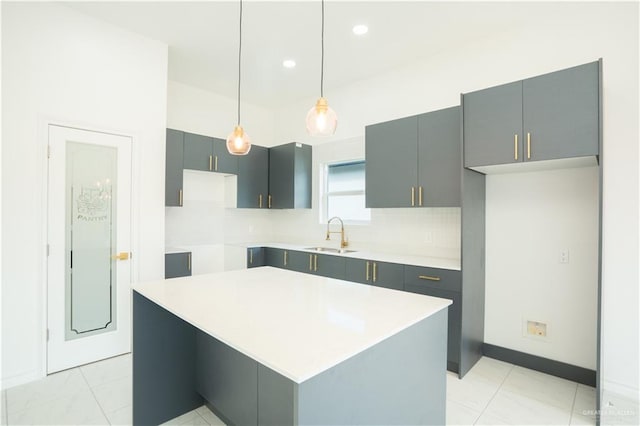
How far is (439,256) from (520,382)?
1.25 meters

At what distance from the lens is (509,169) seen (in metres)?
2.81

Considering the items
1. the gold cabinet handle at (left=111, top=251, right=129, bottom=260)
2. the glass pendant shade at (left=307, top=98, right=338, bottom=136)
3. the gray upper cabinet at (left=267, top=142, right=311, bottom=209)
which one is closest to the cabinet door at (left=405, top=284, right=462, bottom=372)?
the glass pendant shade at (left=307, top=98, right=338, bottom=136)

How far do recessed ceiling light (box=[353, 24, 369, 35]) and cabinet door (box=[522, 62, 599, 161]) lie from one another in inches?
57.1

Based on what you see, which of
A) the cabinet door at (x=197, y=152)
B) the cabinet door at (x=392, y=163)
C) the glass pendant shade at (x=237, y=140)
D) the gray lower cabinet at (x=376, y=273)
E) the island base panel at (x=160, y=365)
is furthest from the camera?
the cabinet door at (x=197, y=152)

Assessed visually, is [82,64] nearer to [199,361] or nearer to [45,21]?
[45,21]

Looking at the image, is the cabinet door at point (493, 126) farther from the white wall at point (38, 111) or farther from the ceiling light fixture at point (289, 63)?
the white wall at point (38, 111)

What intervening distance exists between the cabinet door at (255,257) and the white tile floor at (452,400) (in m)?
1.78

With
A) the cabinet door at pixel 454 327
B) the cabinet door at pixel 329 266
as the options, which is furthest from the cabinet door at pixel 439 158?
the cabinet door at pixel 329 266

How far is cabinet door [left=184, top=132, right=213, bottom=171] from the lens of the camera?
12.7 feet

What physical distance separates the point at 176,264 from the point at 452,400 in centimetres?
297

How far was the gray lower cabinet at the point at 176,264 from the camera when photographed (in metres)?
3.59

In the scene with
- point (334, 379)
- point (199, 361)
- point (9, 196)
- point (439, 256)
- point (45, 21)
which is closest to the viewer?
point (334, 379)

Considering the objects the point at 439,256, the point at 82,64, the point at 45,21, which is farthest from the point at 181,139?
the point at 439,256

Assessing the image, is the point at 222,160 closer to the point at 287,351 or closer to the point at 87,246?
the point at 87,246
